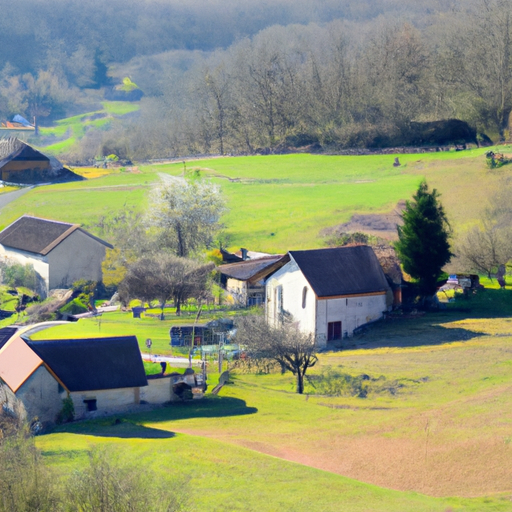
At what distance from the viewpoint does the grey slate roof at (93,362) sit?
30.7 meters

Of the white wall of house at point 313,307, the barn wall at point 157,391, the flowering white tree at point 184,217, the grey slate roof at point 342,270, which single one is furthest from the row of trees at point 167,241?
the barn wall at point 157,391

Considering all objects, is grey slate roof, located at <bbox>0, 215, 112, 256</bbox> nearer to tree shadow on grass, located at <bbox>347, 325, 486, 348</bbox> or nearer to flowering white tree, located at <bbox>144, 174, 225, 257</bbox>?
flowering white tree, located at <bbox>144, 174, 225, 257</bbox>

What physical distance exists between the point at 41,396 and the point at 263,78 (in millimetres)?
65824

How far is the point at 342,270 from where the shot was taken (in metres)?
44.4

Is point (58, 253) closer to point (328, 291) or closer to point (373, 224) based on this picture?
point (373, 224)

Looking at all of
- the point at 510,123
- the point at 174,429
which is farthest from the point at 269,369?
the point at 510,123

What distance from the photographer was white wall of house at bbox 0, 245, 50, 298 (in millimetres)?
56469

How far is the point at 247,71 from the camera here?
92375mm

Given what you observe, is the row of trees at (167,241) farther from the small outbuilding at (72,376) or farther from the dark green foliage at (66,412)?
the dark green foliage at (66,412)

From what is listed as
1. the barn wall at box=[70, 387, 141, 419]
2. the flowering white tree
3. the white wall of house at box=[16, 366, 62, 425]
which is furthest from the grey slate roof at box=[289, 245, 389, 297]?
the white wall of house at box=[16, 366, 62, 425]

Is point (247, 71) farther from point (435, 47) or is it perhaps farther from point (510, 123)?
point (510, 123)

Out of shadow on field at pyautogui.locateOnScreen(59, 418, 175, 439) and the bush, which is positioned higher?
the bush

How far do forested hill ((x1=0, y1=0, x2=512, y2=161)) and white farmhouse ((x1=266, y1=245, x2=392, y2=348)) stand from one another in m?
31.5

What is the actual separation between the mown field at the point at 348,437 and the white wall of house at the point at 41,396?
145cm
